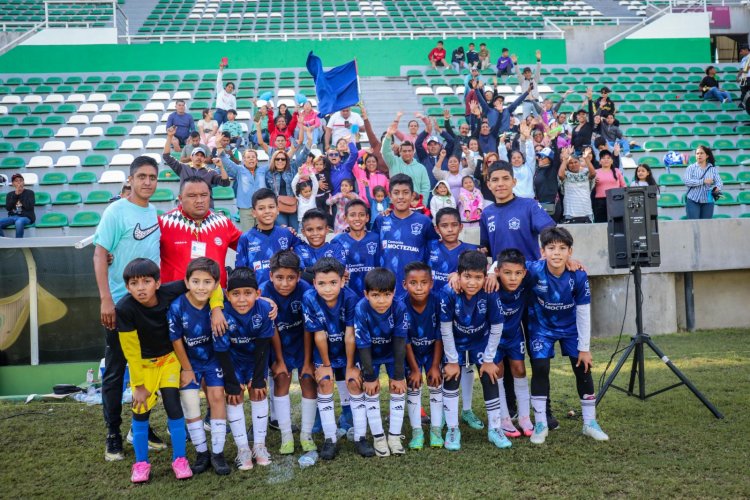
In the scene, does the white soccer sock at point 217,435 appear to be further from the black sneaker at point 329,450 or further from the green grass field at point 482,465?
the black sneaker at point 329,450

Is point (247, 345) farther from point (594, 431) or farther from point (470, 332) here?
point (594, 431)

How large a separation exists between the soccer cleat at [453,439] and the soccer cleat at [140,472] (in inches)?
78.8

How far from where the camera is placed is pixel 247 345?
4617 mm

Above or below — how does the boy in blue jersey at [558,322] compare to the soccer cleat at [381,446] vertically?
above

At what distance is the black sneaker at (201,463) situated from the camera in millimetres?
4383

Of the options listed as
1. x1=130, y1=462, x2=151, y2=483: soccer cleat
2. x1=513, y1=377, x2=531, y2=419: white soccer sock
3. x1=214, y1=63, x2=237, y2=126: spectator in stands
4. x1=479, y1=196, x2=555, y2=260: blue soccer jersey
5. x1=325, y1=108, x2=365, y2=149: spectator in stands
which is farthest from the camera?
x1=214, y1=63, x2=237, y2=126: spectator in stands

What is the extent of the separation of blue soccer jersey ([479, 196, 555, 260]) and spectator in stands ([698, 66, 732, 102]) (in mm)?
14709

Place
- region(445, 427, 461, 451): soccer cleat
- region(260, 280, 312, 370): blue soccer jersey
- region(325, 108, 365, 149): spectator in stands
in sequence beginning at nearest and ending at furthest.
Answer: region(445, 427, 461, 451): soccer cleat → region(260, 280, 312, 370): blue soccer jersey → region(325, 108, 365, 149): spectator in stands

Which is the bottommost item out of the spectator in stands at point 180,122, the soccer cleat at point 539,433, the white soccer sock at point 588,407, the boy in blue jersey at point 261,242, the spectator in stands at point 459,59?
the soccer cleat at point 539,433

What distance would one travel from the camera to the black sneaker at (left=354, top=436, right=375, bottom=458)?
4.61 meters

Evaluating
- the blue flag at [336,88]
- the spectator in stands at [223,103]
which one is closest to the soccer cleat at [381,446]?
the blue flag at [336,88]

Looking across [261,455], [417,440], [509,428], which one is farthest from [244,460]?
[509,428]

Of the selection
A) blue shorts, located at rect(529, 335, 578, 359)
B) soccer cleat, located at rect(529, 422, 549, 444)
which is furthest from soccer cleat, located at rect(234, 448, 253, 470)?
blue shorts, located at rect(529, 335, 578, 359)

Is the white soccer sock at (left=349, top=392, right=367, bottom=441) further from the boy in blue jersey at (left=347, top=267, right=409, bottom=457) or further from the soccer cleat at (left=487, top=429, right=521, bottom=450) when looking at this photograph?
the soccer cleat at (left=487, top=429, right=521, bottom=450)
